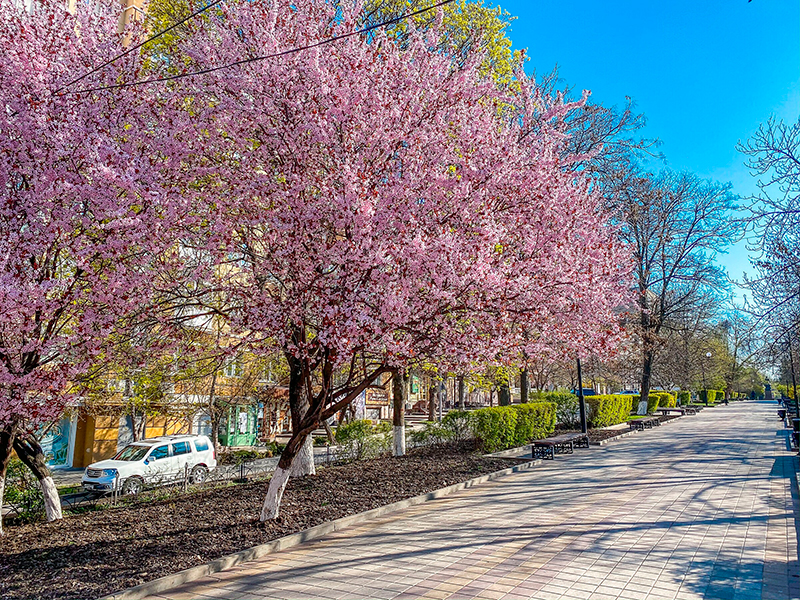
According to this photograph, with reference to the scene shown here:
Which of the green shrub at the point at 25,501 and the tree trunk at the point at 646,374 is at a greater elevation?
the tree trunk at the point at 646,374

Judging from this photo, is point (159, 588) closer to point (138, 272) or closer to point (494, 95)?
point (138, 272)

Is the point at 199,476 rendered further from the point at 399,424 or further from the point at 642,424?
the point at 642,424

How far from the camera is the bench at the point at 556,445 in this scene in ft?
56.5

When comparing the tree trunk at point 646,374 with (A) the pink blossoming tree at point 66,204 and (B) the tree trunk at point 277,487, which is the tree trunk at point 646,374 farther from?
(A) the pink blossoming tree at point 66,204

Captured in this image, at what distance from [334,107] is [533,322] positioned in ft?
14.8

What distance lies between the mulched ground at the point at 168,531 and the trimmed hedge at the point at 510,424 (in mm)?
3995

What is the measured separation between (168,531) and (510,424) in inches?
507

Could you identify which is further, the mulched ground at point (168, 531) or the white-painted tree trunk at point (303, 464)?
the white-painted tree trunk at point (303, 464)

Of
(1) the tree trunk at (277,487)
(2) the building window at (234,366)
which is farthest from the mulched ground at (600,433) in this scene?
(1) the tree trunk at (277,487)

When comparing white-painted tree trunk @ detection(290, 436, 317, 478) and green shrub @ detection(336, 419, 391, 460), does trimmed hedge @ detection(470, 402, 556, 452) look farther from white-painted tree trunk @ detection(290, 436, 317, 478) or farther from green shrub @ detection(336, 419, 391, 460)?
white-painted tree trunk @ detection(290, 436, 317, 478)

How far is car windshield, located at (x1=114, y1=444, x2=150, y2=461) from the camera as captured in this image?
1669 centimetres

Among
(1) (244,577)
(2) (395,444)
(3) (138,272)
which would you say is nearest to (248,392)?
(2) (395,444)

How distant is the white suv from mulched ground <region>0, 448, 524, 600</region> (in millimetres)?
3873

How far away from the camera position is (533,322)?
9180 mm
